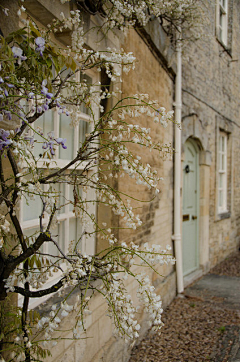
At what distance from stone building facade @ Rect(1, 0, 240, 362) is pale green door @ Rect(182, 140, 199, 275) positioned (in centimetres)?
2

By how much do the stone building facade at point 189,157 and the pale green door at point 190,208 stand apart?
0.06 ft

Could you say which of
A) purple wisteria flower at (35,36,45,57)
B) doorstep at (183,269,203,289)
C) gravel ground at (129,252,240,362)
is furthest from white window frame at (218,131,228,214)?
purple wisteria flower at (35,36,45,57)

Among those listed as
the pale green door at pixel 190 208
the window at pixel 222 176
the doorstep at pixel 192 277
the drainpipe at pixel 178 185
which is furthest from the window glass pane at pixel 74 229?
the window at pixel 222 176

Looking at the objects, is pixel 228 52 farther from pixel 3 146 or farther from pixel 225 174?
pixel 3 146

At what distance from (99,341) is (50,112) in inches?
76.4

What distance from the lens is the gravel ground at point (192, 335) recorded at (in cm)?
376

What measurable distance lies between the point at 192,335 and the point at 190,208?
9.59ft

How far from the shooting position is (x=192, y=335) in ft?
14.0

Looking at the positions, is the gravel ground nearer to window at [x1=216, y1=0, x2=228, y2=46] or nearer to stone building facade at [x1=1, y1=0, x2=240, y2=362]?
stone building facade at [x1=1, y1=0, x2=240, y2=362]

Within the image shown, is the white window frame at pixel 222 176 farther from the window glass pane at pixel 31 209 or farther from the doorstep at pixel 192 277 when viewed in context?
the window glass pane at pixel 31 209

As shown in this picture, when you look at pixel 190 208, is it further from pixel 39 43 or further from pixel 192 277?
pixel 39 43

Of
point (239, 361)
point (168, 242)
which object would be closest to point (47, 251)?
point (239, 361)

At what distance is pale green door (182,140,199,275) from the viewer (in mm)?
6590

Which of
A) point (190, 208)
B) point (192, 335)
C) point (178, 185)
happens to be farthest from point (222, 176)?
point (192, 335)
